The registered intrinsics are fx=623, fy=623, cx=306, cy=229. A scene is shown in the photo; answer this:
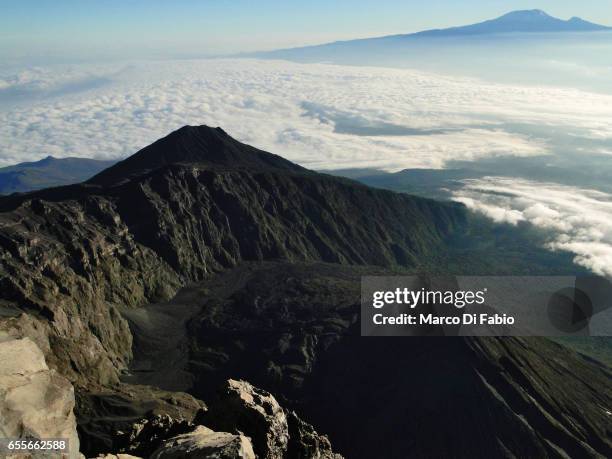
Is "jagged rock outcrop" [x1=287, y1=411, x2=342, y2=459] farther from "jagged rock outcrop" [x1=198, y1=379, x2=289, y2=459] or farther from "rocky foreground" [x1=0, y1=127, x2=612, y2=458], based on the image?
"jagged rock outcrop" [x1=198, y1=379, x2=289, y2=459]

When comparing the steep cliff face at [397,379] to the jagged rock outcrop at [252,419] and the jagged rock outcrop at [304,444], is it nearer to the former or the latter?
the jagged rock outcrop at [304,444]

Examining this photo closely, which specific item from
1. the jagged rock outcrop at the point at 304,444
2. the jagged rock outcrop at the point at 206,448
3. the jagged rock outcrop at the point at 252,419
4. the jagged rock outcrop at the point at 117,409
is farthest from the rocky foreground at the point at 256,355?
the jagged rock outcrop at the point at 206,448

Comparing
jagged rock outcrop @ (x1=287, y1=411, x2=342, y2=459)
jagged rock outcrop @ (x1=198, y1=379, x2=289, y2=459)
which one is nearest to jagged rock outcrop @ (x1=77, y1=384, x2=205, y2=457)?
jagged rock outcrop @ (x1=287, y1=411, x2=342, y2=459)

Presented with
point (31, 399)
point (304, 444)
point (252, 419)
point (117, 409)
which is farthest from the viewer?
point (117, 409)

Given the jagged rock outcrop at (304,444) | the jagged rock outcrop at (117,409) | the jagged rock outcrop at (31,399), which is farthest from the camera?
the jagged rock outcrop at (117,409)

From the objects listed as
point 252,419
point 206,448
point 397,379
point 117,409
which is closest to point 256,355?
point 397,379

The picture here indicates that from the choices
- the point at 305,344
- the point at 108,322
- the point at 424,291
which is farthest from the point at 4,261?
the point at 424,291

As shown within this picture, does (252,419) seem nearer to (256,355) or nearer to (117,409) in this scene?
(117,409)
